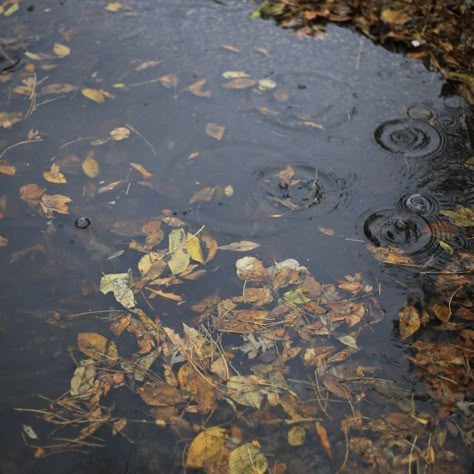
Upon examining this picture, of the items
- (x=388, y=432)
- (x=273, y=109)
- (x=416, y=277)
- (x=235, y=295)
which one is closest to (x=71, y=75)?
(x=273, y=109)

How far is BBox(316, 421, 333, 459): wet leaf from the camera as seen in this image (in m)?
2.11

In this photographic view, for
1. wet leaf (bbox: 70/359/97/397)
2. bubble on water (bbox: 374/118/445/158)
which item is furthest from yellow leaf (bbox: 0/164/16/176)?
bubble on water (bbox: 374/118/445/158)

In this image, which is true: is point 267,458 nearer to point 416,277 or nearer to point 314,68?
point 416,277

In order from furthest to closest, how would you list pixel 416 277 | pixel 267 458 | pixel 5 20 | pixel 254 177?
pixel 5 20, pixel 254 177, pixel 416 277, pixel 267 458

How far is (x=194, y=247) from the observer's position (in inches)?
105

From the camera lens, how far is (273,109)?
321 cm

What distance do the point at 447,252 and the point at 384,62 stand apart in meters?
1.46

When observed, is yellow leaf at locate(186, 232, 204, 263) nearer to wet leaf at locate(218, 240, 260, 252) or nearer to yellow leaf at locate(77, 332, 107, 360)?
wet leaf at locate(218, 240, 260, 252)

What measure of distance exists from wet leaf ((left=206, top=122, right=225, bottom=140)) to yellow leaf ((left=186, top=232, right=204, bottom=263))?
674 millimetres

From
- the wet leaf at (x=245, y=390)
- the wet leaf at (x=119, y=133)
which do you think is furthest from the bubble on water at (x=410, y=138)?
the wet leaf at (x=245, y=390)

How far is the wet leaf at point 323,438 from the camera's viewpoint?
6.92 ft

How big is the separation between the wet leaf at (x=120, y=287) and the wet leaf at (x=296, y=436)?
2.94 ft

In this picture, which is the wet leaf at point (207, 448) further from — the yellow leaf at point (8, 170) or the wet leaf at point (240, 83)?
the wet leaf at point (240, 83)

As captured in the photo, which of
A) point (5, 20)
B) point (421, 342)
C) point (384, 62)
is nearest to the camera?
point (421, 342)
